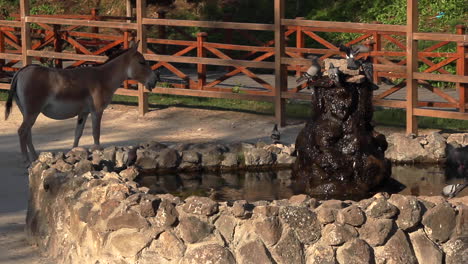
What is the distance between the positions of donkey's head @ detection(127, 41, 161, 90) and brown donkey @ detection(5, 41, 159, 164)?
0.16 m

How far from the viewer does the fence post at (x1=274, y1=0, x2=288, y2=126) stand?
584 inches

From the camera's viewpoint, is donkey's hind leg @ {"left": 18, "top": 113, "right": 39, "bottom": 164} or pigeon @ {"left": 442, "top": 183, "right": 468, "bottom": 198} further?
donkey's hind leg @ {"left": 18, "top": 113, "right": 39, "bottom": 164}

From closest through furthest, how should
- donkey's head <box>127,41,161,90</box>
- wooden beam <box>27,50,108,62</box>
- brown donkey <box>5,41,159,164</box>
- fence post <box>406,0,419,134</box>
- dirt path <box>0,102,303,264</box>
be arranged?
brown donkey <box>5,41,159,164</box>, donkey's head <box>127,41,161,90</box>, dirt path <box>0,102,303,264</box>, fence post <box>406,0,419,134</box>, wooden beam <box>27,50,108,62</box>

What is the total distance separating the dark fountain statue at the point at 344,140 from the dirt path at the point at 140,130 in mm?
3269

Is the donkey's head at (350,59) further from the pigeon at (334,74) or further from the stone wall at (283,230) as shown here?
the stone wall at (283,230)

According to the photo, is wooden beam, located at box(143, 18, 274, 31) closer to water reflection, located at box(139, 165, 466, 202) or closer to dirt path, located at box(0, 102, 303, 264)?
dirt path, located at box(0, 102, 303, 264)

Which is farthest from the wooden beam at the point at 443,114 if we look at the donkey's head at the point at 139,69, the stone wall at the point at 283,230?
the stone wall at the point at 283,230

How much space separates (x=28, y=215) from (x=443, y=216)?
366 cm

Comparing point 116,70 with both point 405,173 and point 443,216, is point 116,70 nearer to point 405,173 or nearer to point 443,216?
point 405,173

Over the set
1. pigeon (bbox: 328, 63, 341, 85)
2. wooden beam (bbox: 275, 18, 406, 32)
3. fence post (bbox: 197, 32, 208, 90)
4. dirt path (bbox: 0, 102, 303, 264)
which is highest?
wooden beam (bbox: 275, 18, 406, 32)

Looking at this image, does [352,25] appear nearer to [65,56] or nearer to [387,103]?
[387,103]

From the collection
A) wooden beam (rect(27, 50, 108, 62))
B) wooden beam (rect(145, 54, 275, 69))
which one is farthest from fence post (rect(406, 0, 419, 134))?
wooden beam (rect(27, 50, 108, 62))

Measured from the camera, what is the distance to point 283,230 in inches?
306

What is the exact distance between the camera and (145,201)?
804cm
